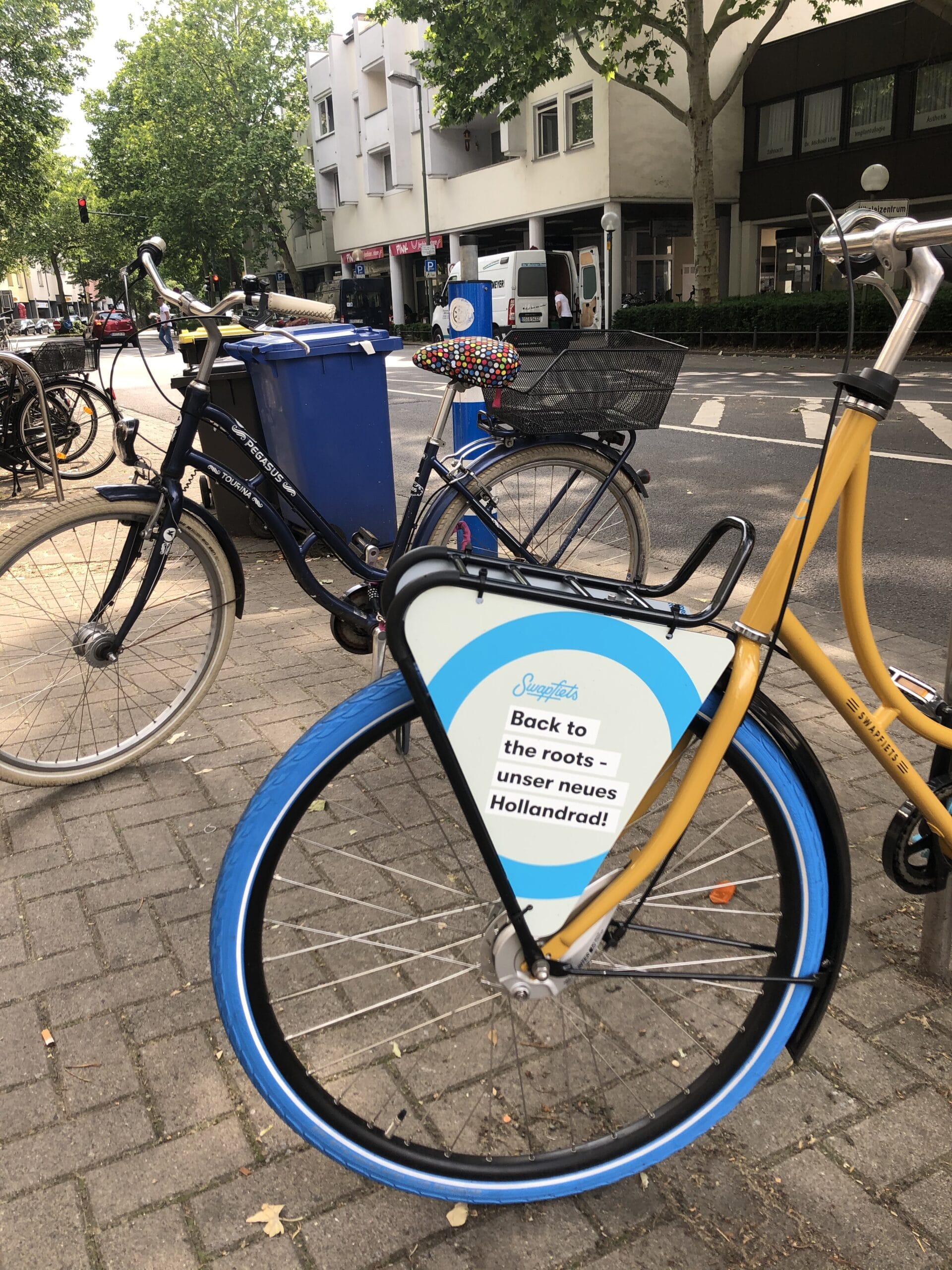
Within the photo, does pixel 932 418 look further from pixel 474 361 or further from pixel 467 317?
pixel 474 361

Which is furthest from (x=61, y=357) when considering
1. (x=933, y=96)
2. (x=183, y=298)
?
(x=933, y=96)

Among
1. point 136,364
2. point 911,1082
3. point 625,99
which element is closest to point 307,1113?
point 911,1082

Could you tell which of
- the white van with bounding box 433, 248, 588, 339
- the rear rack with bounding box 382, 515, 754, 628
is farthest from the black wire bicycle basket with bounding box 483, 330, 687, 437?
the white van with bounding box 433, 248, 588, 339

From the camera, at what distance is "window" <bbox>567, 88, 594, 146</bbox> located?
30.9 meters

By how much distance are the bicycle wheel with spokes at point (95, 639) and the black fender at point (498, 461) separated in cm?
71

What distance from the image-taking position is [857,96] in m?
28.0

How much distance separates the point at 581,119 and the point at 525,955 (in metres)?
34.1

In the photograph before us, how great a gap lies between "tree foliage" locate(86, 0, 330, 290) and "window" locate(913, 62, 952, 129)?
3385cm

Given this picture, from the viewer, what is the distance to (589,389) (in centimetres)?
375

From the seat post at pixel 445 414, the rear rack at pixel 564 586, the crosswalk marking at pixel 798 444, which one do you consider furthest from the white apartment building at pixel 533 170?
the rear rack at pixel 564 586

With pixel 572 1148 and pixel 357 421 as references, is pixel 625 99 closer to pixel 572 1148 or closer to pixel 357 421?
pixel 357 421

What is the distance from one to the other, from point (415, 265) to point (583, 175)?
14902 mm

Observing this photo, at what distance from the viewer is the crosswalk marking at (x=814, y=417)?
10.6 m

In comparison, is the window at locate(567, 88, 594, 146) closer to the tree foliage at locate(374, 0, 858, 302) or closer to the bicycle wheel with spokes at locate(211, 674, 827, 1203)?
the tree foliage at locate(374, 0, 858, 302)
